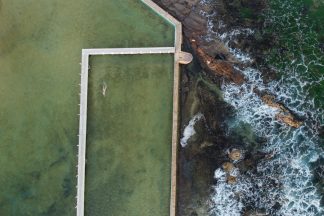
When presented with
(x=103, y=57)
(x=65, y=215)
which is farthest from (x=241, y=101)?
(x=65, y=215)

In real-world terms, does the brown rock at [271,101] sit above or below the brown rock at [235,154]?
above

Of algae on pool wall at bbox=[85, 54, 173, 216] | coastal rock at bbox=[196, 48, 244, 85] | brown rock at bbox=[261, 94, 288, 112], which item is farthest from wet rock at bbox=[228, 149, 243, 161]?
coastal rock at bbox=[196, 48, 244, 85]

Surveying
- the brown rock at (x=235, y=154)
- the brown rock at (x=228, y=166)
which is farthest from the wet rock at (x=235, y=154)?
the brown rock at (x=228, y=166)

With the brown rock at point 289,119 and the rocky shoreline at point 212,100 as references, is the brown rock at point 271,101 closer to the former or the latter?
the rocky shoreline at point 212,100

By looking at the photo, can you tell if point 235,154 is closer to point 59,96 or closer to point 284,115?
point 284,115

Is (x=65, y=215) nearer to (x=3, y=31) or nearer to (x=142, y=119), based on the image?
(x=142, y=119)

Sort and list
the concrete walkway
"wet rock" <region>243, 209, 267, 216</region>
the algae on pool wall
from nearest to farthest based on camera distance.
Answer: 1. the concrete walkway
2. the algae on pool wall
3. "wet rock" <region>243, 209, 267, 216</region>

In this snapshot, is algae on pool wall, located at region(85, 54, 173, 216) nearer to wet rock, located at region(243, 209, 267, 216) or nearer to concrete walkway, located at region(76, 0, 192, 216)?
concrete walkway, located at region(76, 0, 192, 216)
